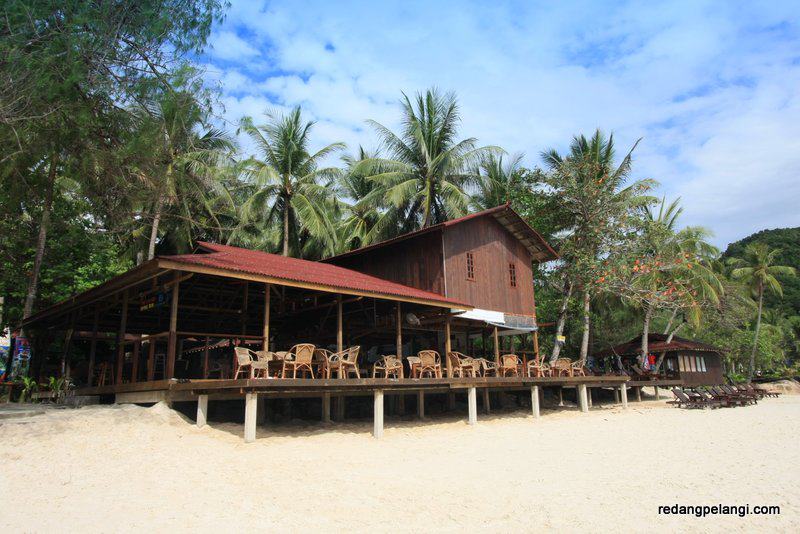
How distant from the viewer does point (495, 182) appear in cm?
3058

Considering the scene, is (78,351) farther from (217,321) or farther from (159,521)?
(159,521)

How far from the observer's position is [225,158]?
2703 cm

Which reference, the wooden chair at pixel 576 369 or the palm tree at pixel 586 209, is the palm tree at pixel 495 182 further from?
the wooden chair at pixel 576 369

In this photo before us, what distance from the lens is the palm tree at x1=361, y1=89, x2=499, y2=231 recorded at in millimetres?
28359

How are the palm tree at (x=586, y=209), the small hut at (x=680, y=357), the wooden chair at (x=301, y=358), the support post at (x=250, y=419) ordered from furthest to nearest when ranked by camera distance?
the small hut at (x=680, y=357) < the palm tree at (x=586, y=209) < the wooden chair at (x=301, y=358) < the support post at (x=250, y=419)

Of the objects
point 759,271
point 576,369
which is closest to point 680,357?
point 759,271

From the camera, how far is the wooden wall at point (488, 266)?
63.7 feet

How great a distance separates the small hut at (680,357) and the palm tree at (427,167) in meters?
12.1

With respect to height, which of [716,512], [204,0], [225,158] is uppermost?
[225,158]

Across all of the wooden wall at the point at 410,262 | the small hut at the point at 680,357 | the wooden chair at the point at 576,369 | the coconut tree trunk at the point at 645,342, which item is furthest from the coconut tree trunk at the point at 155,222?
the coconut tree trunk at the point at 645,342

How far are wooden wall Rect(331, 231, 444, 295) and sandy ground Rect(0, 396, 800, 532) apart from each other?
6.93 meters

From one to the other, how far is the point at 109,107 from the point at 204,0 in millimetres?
2905

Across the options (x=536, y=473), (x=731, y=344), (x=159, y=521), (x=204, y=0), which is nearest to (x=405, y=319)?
(x=536, y=473)

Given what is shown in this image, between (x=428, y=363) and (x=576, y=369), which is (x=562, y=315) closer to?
(x=576, y=369)
